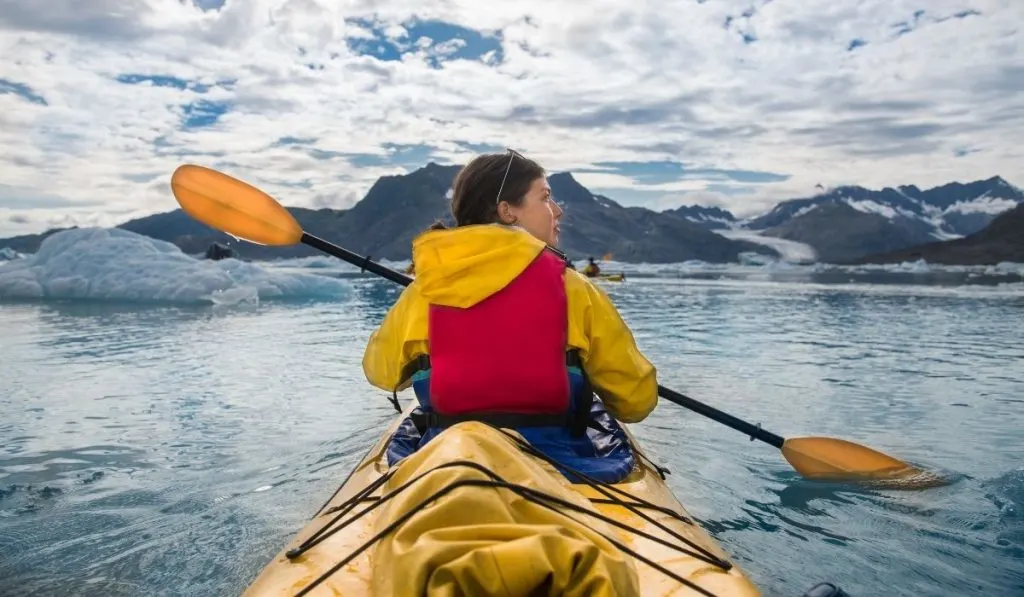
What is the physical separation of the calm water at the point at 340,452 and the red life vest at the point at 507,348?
1470 mm

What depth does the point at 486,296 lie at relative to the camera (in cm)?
245

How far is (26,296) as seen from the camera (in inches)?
935

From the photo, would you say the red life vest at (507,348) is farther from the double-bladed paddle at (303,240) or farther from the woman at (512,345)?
the double-bladed paddle at (303,240)

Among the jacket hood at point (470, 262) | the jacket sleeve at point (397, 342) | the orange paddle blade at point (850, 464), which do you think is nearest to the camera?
the jacket hood at point (470, 262)

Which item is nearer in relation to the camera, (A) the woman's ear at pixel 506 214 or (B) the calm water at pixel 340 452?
(A) the woman's ear at pixel 506 214

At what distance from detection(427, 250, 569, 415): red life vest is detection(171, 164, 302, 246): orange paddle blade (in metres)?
2.69

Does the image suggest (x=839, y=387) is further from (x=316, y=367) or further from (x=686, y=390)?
(x=316, y=367)

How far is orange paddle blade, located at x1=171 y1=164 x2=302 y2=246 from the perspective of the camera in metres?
4.87

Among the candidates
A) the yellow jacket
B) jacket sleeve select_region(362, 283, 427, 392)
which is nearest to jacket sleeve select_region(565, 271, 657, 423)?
the yellow jacket

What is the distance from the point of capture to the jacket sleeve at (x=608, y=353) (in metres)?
2.60

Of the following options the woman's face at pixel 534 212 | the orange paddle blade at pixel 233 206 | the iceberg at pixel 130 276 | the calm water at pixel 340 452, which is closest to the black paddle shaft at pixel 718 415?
the calm water at pixel 340 452

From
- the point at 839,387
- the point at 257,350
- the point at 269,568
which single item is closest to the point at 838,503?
the point at 269,568

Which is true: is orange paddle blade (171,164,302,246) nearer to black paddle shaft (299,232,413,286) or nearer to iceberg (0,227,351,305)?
black paddle shaft (299,232,413,286)

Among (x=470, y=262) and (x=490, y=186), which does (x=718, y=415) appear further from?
(x=470, y=262)
